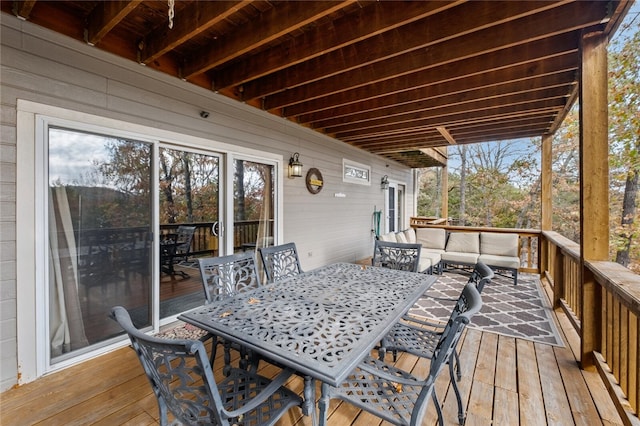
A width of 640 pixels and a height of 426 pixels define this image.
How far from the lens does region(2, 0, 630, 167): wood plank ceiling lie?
2133mm

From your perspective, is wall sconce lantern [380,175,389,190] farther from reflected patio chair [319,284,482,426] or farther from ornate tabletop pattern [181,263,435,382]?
reflected patio chair [319,284,482,426]

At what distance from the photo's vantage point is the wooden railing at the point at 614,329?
5.70 feet

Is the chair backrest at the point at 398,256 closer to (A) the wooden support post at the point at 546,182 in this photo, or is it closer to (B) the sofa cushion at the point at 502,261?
(B) the sofa cushion at the point at 502,261

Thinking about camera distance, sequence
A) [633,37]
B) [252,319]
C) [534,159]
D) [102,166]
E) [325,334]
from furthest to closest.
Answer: [534,159], [633,37], [102,166], [252,319], [325,334]

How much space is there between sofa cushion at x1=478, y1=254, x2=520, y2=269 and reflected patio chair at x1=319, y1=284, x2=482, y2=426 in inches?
169

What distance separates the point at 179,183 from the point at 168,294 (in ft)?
4.98

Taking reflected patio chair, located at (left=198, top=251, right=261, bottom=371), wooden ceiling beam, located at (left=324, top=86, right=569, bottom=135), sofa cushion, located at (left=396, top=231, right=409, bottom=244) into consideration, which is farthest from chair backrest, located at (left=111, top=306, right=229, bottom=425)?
sofa cushion, located at (left=396, top=231, right=409, bottom=244)

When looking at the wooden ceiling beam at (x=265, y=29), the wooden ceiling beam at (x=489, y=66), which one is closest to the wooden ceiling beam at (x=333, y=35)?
the wooden ceiling beam at (x=265, y=29)

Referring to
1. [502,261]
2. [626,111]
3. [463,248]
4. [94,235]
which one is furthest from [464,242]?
[94,235]

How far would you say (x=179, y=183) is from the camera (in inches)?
126

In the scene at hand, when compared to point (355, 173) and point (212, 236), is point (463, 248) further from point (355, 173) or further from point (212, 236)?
point (212, 236)

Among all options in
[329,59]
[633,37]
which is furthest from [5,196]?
[633,37]

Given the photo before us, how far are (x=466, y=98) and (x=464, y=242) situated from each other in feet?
10.9

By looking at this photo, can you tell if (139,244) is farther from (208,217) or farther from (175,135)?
(175,135)
